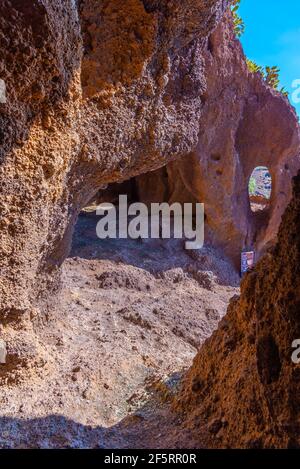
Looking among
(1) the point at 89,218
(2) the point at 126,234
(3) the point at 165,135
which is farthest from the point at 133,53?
(1) the point at 89,218

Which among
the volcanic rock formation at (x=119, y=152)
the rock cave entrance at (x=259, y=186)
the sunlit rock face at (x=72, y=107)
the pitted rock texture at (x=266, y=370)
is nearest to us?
the pitted rock texture at (x=266, y=370)

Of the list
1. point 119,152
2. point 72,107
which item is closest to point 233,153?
point 119,152

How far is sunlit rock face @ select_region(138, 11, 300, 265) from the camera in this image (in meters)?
5.38

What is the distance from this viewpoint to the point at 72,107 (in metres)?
2.29

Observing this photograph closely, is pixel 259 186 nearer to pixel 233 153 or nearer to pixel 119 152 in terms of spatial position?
pixel 233 153

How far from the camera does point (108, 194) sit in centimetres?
716

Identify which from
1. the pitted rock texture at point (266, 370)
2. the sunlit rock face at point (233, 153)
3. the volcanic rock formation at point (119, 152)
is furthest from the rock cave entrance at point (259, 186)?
the pitted rock texture at point (266, 370)

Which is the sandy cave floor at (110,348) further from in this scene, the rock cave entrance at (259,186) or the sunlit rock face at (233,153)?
the rock cave entrance at (259,186)

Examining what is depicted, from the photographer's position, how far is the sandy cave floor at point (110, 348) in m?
2.00

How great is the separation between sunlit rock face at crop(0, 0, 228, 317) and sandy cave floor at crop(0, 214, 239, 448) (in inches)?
18.5

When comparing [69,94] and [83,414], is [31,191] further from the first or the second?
[83,414]

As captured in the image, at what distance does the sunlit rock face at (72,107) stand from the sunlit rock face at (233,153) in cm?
190

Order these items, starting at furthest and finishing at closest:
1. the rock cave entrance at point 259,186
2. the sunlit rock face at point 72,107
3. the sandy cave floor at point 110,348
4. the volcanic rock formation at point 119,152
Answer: the rock cave entrance at point 259,186, the sandy cave floor at point 110,348, the sunlit rock face at point 72,107, the volcanic rock formation at point 119,152

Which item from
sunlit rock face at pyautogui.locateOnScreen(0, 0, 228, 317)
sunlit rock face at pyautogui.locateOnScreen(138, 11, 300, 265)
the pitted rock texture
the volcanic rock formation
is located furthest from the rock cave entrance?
the pitted rock texture
